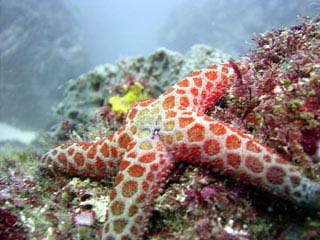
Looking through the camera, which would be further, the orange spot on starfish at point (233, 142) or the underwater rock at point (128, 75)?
the underwater rock at point (128, 75)

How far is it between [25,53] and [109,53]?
55.2 meters

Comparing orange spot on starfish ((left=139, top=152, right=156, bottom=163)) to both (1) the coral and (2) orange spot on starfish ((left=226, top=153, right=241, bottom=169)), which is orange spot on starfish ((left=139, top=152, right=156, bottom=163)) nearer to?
(2) orange spot on starfish ((left=226, top=153, right=241, bottom=169))

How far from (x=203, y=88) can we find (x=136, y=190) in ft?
5.19

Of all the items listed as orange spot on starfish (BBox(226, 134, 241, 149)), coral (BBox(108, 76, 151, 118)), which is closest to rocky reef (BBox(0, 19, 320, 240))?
orange spot on starfish (BBox(226, 134, 241, 149))

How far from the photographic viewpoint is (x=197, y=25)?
38219 mm

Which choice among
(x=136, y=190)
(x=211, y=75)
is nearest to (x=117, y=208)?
(x=136, y=190)

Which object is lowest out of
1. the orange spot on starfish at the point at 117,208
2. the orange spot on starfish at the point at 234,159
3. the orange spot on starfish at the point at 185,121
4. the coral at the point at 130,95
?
the orange spot on starfish at the point at 117,208

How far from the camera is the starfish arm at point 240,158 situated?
281cm

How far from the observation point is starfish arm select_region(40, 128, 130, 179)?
12.2 ft

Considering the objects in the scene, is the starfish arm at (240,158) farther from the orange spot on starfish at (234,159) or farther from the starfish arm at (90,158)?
the starfish arm at (90,158)

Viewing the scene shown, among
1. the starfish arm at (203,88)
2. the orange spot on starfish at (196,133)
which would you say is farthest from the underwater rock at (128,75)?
the orange spot on starfish at (196,133)

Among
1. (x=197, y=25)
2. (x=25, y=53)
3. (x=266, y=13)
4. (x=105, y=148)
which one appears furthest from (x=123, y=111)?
(x=197, y=25)

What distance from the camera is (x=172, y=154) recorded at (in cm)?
337

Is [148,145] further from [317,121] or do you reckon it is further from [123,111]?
[123,111]
